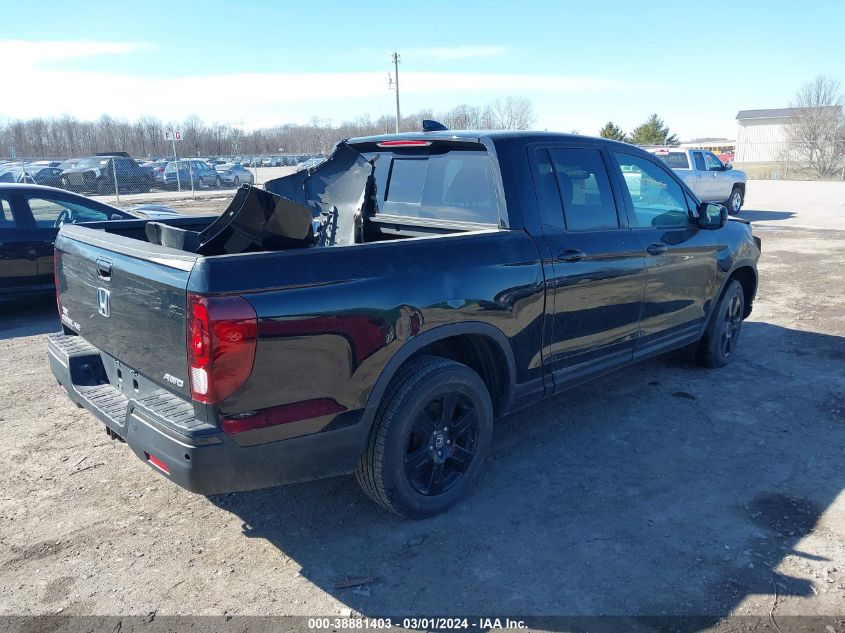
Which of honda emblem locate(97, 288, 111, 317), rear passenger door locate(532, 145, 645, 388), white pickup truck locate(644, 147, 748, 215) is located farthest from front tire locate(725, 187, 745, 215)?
honda emblem locate(97, 288, 111, 317)

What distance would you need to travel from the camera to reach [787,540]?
3.41 m

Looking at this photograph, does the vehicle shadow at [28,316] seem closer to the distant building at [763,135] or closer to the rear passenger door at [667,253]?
the rear passenger door at [667,253]

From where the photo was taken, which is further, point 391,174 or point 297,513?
point 391,174

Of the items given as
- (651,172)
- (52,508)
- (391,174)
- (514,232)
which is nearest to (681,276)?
(651,172)

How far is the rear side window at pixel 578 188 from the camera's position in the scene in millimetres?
4121

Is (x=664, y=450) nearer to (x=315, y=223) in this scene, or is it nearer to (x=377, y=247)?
(x=377, y=247)

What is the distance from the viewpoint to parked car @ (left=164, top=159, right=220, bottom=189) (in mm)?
33188

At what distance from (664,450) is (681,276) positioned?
1.43 metres

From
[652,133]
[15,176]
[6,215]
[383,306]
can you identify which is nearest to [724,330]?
[383,306]

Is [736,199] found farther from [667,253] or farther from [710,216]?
[667,253]

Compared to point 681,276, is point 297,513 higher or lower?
lower

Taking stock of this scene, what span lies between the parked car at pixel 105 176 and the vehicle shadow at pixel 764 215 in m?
23.4

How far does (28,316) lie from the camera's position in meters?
8.23

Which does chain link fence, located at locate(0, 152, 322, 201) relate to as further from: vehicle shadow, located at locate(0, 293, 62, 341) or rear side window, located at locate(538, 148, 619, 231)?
rear side window, located at locate(538, 148, 619, 231)
